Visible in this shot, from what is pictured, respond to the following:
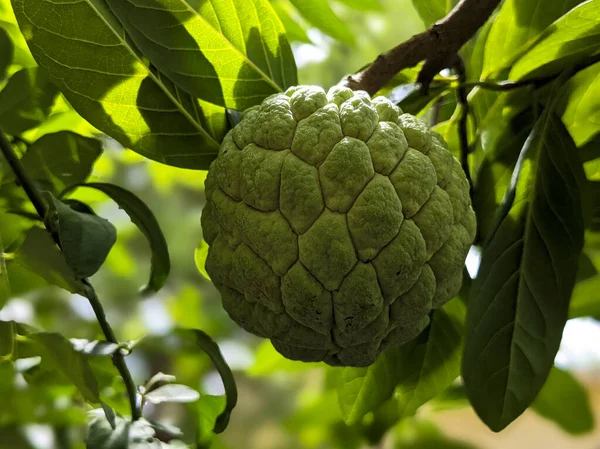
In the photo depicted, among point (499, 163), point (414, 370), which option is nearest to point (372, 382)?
point (414, 370)

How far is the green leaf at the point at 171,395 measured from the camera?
2.77 feet

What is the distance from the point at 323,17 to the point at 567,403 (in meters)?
1.10

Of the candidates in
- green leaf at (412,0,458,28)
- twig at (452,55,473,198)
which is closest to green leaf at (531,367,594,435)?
twig at (452,55,473,198)

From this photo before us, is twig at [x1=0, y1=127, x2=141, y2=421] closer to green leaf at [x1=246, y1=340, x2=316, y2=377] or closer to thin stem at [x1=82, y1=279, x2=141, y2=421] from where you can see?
thin stem at [x1=82, y1=279, x2=141, y2=421]

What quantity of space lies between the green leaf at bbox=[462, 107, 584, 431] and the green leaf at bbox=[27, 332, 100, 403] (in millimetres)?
435

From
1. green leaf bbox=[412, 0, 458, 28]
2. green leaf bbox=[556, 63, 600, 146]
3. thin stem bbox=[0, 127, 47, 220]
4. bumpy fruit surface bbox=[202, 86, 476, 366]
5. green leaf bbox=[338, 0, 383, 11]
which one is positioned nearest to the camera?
bumpy fruit surface bbox=[202, 86, 476, 366]

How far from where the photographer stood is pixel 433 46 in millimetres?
938

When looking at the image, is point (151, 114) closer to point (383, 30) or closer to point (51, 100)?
point (51, 100)

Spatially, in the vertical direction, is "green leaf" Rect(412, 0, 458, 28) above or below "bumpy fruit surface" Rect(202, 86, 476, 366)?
above

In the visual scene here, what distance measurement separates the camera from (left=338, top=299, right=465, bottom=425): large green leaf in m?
1.01

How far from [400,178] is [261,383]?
5.79m

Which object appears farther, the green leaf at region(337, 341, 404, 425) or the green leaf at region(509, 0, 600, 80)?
the green leaf at region(337, 341, 404, 425)

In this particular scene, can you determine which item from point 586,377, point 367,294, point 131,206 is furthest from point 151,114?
point 586,377

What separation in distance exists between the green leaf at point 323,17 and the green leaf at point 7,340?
0.71 metres
